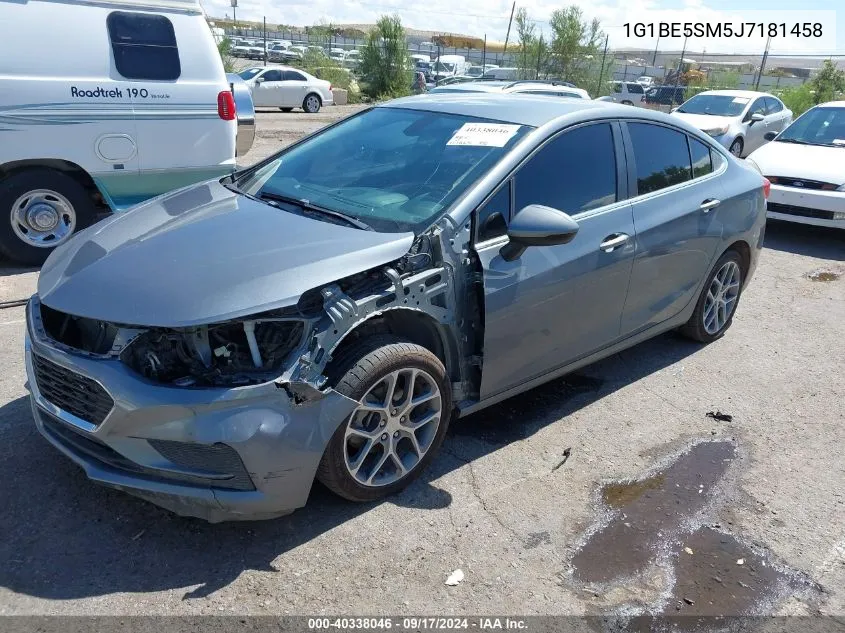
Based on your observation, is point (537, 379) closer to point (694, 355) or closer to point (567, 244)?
point (567, 244)

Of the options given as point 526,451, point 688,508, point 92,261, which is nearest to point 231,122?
point 92,261

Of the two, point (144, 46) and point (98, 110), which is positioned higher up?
point (144, 46)

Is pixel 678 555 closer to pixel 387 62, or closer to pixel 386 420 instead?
pixel 386 420

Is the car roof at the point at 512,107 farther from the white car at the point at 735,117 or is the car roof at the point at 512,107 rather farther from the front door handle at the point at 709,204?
the white car at the point at 735,117

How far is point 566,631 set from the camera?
103 inches

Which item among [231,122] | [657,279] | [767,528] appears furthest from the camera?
[231,122]

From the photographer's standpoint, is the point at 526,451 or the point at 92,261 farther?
the point at 526,451

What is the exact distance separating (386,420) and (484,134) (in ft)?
5.25

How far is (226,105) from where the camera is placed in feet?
21.7

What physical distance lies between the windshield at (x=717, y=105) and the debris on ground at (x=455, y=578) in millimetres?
13446

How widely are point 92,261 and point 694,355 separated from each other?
157 inches

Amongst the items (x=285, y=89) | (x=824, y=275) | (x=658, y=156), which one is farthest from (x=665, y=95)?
(x=658, y=156)

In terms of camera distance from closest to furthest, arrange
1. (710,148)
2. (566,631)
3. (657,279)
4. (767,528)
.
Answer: (566,631)
(767,528)
(657,279)
(710,148)

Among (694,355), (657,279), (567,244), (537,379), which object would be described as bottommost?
(694,355)
